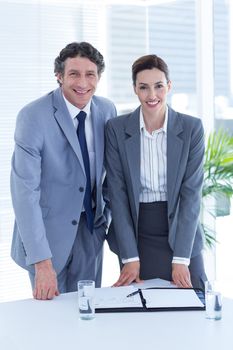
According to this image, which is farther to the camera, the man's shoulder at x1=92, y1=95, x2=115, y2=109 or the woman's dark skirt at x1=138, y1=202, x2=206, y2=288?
the man's shoulder at x1=92, y1=95, x2=115, y2=109

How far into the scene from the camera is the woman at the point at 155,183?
8.40ft

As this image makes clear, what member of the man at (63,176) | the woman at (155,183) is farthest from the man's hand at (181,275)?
the man at (63,176)

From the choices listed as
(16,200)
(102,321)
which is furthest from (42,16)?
(102,321)

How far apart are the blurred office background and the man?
5.63ft

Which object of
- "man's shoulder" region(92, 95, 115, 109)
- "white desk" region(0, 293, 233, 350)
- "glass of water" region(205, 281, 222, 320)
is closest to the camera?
"white desk" region(0, 293, 233, 350)

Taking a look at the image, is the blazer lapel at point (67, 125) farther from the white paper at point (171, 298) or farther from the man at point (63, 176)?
the white paper at point (171, 298)

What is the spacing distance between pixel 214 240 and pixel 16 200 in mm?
2344

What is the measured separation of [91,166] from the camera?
268cm

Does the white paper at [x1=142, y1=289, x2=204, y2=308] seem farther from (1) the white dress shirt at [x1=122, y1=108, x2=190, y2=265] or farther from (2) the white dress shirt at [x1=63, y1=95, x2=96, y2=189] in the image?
(2) the white dress shirt at [x1=63, y1=95, x2=96, y2=189]

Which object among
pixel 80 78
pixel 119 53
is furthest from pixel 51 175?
pixel 119 53

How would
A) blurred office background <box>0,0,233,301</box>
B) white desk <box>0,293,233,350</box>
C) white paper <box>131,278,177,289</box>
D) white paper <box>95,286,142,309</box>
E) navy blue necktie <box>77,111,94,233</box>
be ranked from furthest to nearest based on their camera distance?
blurred office background <box>0,0,233,301</box> < navy blue necktie <box>77,111,94,233</box> < white paper <box>131,278,177,289</box> < white paper <box>95,286,142,309</box> < white desk <box>0,293,233,350</box>

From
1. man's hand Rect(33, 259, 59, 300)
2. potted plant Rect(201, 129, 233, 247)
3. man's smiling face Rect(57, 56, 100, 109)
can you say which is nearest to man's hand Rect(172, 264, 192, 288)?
man's hand Rect(33, 259, 59, 300)

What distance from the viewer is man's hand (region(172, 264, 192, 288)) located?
8.13 feet

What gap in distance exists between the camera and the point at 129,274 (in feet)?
8.27
